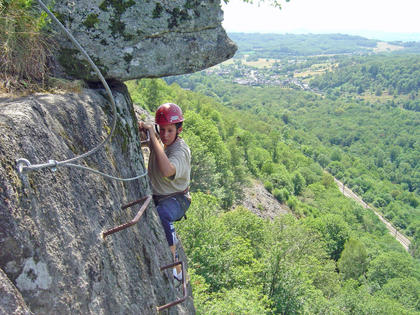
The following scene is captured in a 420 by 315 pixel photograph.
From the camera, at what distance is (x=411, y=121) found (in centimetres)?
19750

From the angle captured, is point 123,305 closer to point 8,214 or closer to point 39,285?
point 39,285

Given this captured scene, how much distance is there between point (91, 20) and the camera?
5.88 meters

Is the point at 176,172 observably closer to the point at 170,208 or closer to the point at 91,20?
the point at 170,208

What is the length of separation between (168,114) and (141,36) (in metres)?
1.72

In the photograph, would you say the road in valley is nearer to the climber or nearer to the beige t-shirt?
the climber

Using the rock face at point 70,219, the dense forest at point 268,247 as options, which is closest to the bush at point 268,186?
the dense forest at point 268,247

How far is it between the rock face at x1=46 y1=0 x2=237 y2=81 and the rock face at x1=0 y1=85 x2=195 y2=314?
2.36ft

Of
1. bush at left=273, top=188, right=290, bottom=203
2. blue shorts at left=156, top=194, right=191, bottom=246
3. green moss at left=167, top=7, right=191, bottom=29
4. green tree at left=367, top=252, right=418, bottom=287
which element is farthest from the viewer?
bush at left=273, top=188, right=290, bottom=203

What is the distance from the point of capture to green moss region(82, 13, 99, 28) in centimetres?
585

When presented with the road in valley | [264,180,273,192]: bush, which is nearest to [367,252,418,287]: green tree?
[264,180,273,192]: bush

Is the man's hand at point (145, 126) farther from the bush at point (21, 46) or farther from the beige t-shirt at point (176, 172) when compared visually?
the bush at point (21, 46)

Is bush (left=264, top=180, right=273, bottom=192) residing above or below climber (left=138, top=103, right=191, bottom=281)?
below

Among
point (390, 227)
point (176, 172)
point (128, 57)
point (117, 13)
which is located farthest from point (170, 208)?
point (390, 227)

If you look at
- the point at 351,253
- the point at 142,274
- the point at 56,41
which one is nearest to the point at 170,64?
the point at 56,41
